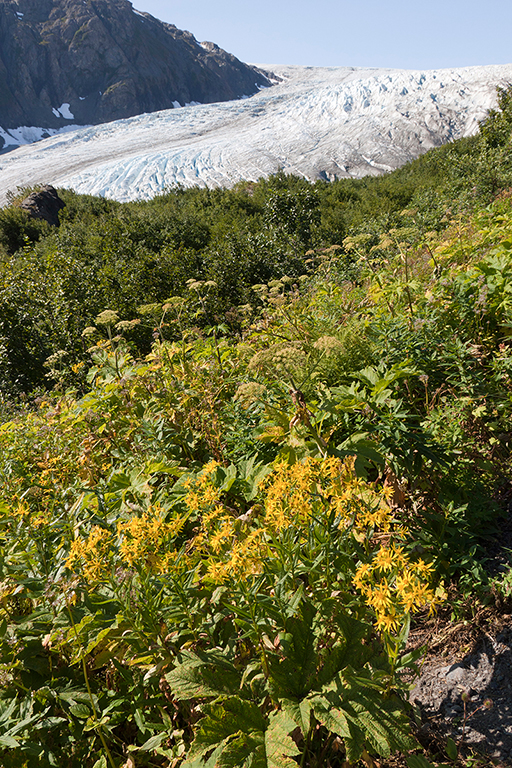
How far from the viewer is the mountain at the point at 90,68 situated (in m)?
99.8

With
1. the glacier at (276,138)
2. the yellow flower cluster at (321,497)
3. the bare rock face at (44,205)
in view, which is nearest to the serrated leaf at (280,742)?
the yellow flower cluster at (321,497)

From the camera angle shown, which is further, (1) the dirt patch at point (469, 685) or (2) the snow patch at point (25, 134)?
(2) the snow patch at point (25, 134)

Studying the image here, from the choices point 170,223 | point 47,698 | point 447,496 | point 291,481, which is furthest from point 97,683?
point 170,223

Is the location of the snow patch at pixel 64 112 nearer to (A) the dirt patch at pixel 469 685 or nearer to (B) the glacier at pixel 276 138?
(B) the glacier at pixel 276 138

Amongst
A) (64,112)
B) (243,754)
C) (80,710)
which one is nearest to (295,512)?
(243,754)

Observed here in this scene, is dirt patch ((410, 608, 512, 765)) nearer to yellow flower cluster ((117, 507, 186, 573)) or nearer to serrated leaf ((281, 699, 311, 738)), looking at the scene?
serrated leaf ((281, 699, 311, 738))

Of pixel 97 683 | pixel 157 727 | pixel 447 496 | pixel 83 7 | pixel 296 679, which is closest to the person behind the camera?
pixel 296 679

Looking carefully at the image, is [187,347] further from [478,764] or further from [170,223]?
[170,223]

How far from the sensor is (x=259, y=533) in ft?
4.50

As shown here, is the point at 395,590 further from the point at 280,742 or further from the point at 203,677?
the point at 203,677

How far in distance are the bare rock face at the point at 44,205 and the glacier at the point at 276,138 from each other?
68.2ft

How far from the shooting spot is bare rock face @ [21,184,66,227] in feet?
76.0

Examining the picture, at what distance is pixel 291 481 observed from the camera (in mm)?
1443

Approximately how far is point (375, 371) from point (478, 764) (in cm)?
168
